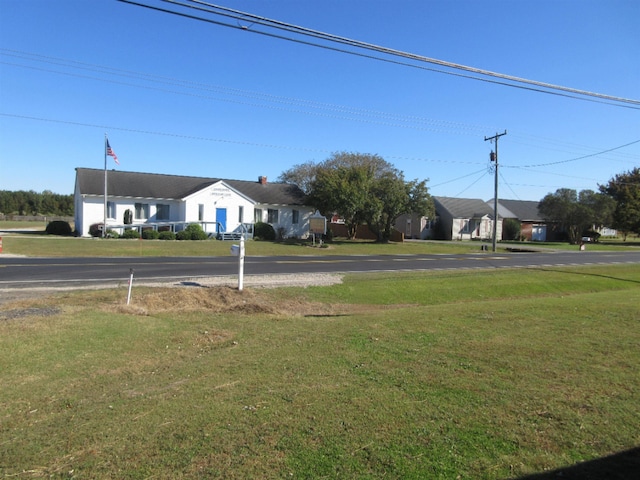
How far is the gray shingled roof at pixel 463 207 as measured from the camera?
59.5 metres

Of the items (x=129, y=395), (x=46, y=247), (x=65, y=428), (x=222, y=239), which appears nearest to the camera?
(x=65, y=428)

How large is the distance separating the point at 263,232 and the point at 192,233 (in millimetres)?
7257

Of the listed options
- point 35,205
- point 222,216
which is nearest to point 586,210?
point 222,216

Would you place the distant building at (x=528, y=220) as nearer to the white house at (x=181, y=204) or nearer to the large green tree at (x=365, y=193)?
the large green tree at (x=365, y=193)

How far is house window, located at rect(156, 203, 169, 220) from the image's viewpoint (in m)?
39.4

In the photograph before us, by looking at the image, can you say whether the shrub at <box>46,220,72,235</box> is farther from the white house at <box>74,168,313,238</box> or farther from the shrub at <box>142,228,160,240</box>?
the shrub at <box>142,228,160,240</box>

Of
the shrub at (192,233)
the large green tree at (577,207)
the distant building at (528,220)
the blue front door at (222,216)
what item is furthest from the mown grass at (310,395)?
the distant building at (528,220)

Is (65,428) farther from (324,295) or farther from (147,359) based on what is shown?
(324,295)

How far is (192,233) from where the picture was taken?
35062 millimetres

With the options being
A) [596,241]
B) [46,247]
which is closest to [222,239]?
[46,247]

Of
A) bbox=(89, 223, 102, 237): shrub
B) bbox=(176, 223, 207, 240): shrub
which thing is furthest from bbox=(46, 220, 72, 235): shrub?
bbox=(176, 223, 207, 240): shrub

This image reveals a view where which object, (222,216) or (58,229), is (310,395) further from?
(58,229)

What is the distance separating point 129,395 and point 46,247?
24.3m

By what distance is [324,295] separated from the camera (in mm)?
14117
